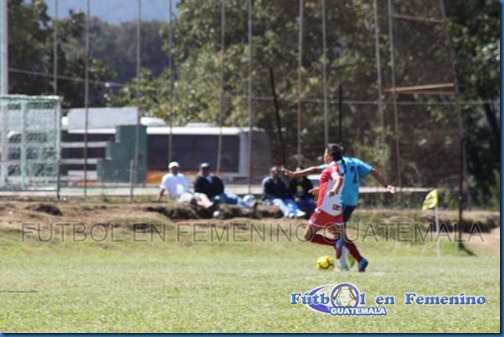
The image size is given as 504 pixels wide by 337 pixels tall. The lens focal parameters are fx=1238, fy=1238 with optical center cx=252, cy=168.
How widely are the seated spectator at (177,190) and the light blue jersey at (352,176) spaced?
10.6 m

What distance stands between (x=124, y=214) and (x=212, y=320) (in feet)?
55.1

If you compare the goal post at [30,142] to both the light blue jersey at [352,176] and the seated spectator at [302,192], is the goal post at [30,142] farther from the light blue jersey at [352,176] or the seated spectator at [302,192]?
the light blue jersey at [352,176]

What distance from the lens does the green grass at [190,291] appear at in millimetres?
11484

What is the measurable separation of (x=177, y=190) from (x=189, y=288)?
48.2 feet

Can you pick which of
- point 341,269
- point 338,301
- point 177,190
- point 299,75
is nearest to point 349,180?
point 341,269

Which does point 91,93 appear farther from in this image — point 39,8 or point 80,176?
point 80,176

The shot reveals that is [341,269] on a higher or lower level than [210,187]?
lower

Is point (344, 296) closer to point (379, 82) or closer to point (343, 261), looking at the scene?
point (343, 261)

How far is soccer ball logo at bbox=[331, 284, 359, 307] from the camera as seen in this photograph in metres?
12.9

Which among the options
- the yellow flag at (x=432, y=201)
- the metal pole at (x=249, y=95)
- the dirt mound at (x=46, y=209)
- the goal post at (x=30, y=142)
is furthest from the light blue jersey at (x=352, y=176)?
the metal pole at (x=249, y=95)

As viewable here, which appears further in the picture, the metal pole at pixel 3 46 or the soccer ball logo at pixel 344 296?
the metal pole at pixel 3 46

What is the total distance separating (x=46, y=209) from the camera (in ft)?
90.1

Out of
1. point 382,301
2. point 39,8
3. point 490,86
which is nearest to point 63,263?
point 382,301

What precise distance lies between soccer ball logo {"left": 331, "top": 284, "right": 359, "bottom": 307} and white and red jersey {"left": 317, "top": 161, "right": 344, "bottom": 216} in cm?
401
